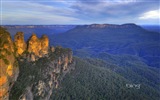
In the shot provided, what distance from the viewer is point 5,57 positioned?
5900 centimetres

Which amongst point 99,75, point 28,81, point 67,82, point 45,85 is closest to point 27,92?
point 28,81

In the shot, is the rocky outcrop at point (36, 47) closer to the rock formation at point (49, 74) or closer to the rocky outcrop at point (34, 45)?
the rocky outcrop at point (34, 45)

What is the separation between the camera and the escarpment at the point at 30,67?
6052 cm

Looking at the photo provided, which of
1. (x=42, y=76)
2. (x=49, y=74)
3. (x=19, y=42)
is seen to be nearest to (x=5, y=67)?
(x=19, y=42)

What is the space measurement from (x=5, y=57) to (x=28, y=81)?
54.7ft

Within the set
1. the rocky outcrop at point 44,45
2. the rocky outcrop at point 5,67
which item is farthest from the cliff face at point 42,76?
the rocky outcrop at point 5,67

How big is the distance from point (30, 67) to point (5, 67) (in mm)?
21381

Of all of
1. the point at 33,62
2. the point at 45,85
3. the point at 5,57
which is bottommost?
the point at 45,85

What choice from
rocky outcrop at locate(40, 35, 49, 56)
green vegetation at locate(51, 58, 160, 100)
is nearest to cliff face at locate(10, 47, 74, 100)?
rocky outcrop at locate(40, 35, 49, 56)

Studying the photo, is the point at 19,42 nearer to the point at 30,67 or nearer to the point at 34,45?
the point at 34,45

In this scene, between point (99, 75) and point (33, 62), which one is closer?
point (33, 62)

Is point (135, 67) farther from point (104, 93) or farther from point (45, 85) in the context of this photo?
point (45, 85)

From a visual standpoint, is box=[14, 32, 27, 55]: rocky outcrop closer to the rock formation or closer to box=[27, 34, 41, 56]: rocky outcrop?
box=[27, 34, 41, 56]: rocky outcrop

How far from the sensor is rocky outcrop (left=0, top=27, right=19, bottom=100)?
56.6 meters
